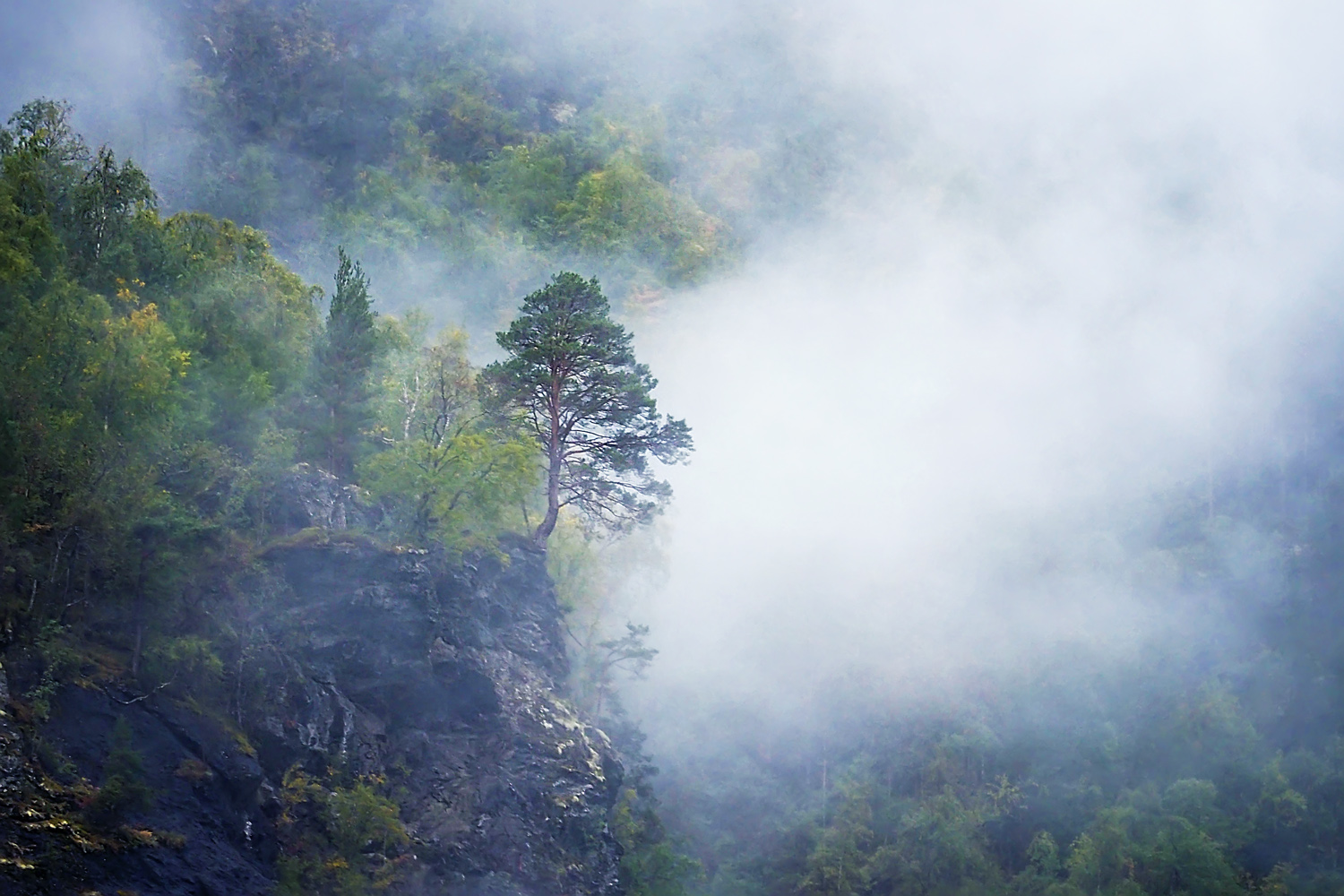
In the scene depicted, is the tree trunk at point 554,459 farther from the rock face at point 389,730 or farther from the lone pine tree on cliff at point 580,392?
the rock face at point 389,730

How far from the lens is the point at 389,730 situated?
41.8 m

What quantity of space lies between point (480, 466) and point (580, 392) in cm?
619

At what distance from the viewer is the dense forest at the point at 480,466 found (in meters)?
35.3

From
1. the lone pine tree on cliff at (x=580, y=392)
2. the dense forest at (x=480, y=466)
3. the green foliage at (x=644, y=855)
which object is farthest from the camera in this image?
the green foliage at (x=644, y=855)

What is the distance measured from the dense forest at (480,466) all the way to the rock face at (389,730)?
107cm

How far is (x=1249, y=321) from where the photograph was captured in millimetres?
153875

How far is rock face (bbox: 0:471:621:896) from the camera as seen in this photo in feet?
104

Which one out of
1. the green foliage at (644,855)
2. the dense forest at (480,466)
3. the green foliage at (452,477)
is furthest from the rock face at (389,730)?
the green foliage at (644,855)

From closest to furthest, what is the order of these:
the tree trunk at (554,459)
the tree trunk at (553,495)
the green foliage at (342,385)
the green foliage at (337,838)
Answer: the green foliage at (337,838), the green foliage at (342,385), the tree trunk at (554,459), the tree trunk at (553,495)

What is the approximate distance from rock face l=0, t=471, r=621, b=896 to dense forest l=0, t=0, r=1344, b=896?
3.51 feet

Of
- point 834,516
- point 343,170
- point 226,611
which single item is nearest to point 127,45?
point 343,170

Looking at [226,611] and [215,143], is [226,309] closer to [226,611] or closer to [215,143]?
[226,611]

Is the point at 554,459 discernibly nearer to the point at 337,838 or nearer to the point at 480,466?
the point at 480,466

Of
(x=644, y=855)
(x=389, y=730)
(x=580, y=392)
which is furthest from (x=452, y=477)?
(x=644, y=855)
